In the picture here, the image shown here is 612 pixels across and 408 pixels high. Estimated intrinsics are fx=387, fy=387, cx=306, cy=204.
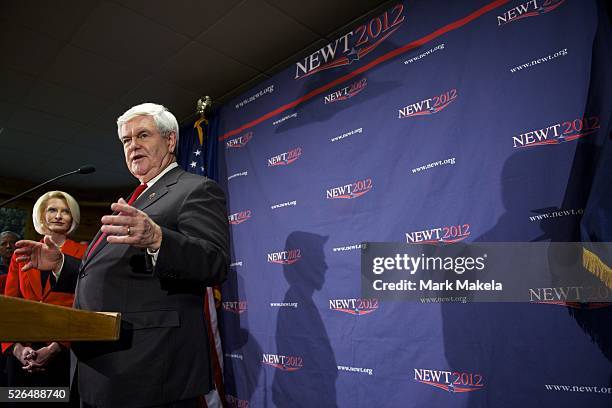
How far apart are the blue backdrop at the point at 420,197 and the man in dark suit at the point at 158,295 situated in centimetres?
121

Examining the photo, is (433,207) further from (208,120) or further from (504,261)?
(208,120)

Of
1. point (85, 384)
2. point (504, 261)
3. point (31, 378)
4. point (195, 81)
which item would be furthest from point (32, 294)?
point (504, 261)

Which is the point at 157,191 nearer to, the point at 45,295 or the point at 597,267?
the point at 45,295

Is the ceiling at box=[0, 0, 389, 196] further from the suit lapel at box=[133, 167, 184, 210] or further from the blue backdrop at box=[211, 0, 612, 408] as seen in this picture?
the suit lapel at box=[133, 167, 184, 210]

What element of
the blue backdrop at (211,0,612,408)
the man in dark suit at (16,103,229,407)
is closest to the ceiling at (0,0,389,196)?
the blue backdrop at (211,0,612,408)

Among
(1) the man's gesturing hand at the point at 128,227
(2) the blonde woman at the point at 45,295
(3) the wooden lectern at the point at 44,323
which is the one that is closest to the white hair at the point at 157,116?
(1) the man's gesturing hand at the point at 128,227

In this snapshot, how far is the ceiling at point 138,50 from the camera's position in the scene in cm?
257

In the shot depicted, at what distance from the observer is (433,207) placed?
203 cm

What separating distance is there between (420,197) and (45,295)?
1996 mm

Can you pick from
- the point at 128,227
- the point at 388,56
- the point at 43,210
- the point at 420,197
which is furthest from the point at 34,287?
the point at 388,56

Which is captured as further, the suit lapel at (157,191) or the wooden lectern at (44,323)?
the suit lapel at (157,191)

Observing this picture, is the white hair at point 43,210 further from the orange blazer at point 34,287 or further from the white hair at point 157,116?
the white hair at point 157,116

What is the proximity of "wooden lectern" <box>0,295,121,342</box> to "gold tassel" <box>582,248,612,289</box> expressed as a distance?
5.17ft

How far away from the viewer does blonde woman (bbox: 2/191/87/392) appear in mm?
1929
